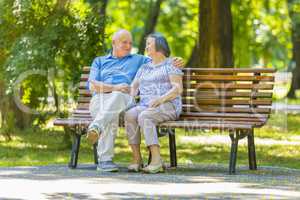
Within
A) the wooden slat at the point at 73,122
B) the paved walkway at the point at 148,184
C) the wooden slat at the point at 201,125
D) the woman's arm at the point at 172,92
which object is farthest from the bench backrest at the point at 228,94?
the wooden slat at the point at 73,122

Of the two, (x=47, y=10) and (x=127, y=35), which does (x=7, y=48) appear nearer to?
(x=47, y=10)

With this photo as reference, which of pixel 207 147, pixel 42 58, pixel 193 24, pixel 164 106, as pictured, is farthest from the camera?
pixel 193 24

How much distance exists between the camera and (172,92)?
31.7 feet

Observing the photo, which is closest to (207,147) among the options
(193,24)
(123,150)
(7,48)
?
(123,150)

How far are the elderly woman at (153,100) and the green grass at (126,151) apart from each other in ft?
4.81

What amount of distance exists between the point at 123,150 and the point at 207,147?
126cm

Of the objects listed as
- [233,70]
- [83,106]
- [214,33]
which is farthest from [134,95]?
[214,33]

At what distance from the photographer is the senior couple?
9586 millimetres

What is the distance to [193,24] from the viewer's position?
4097cm

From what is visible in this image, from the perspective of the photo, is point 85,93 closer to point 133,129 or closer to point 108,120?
point 108,120

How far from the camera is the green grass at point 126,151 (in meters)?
11.3

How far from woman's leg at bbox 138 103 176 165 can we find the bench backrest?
0.56 meters

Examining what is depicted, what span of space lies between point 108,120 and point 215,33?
808 cm

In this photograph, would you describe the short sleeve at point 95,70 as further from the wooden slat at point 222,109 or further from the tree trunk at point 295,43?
the tree trunk at point 295,43
